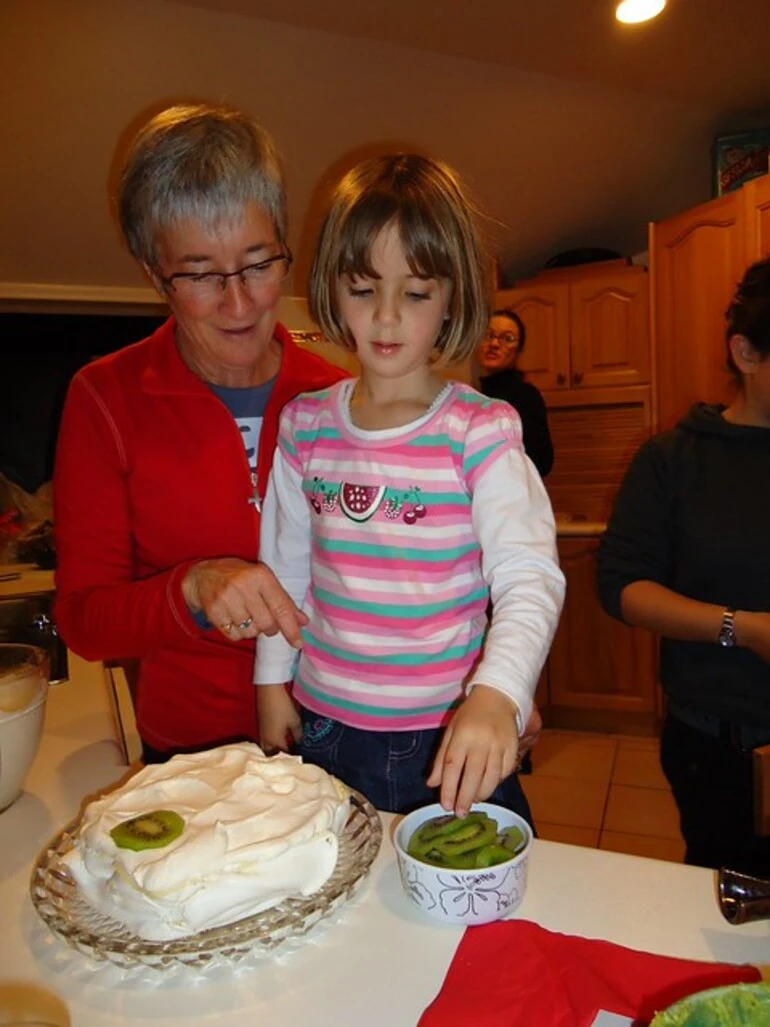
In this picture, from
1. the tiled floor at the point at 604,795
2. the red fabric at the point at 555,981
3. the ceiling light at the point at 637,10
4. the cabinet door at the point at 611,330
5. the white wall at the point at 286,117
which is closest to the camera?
the red fabric at the point at 555,981

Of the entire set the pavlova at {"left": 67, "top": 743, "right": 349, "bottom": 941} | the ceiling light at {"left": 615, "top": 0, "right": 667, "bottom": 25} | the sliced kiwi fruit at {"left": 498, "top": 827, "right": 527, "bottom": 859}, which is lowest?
the sliced kiwi fruit at {"left": 498, "top": 827, "right": 527, "bottom": 859}

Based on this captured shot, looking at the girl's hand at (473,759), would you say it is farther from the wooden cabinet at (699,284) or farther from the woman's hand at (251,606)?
the wooden cabinet at (699,284)

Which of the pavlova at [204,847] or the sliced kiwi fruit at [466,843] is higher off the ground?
the pavlova at [204,847]

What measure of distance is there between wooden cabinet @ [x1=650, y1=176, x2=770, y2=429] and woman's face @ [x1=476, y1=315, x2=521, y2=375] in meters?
0.52

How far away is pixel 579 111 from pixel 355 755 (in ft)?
7.86

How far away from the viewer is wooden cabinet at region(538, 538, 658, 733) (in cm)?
322

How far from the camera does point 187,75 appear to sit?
2.05m

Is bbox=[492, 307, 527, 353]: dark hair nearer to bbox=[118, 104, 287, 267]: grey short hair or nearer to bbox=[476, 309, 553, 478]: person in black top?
bbox=[476, 309, 553, 478]: person in black top

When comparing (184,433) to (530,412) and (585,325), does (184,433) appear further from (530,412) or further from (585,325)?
(585,325)

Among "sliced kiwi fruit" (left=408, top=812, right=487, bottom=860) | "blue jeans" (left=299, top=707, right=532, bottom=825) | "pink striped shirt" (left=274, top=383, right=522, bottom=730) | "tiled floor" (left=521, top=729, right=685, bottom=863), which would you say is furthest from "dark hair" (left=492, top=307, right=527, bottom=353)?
"sliced kiwi fruit" (left=408, top=812, right=487, bottom=860)

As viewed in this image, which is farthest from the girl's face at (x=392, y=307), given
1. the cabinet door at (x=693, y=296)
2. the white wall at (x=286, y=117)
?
the cabinet door at (x=693, y=296)

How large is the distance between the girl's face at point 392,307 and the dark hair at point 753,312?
0.65 m

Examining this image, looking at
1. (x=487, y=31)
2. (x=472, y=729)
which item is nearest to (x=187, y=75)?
(x=487, y=31)

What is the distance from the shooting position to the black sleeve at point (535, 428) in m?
3.04
